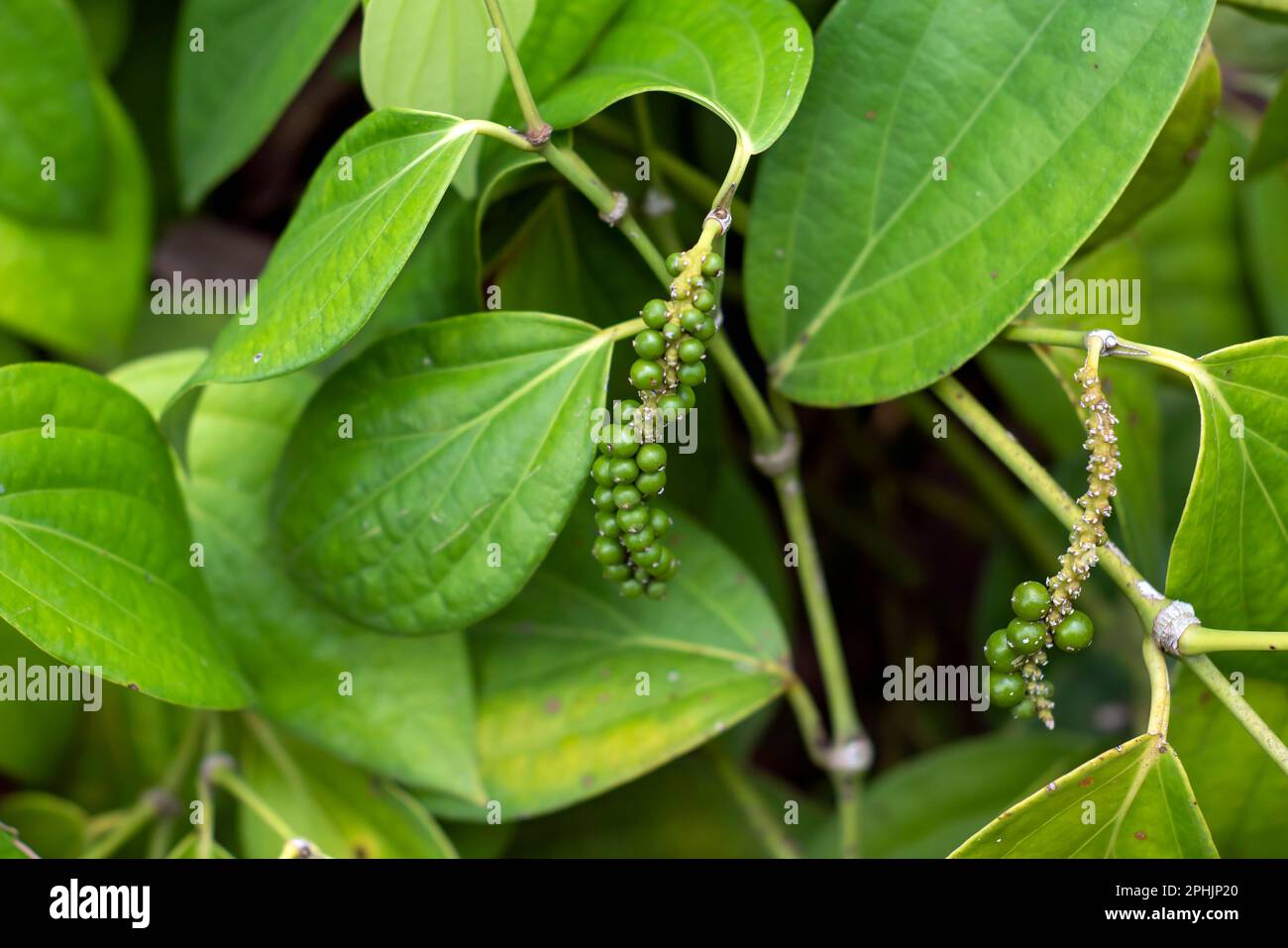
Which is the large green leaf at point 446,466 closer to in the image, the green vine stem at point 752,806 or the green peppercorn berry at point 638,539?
the green peppercorn berry at point 638,539

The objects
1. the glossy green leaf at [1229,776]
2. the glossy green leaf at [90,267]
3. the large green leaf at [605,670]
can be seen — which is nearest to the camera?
the glossy green leaf at [1229,776]

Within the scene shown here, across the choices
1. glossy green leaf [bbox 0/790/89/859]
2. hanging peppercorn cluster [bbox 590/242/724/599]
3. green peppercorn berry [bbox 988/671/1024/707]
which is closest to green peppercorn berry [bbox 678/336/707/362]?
hanging peppercorn cluster [bbox 590/242/724/599]

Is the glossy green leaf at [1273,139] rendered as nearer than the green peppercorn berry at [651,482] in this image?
No

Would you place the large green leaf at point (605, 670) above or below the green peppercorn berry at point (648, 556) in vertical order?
below

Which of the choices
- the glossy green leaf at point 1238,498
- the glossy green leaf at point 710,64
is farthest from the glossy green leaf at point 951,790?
the glossy green leaf at point 710,64

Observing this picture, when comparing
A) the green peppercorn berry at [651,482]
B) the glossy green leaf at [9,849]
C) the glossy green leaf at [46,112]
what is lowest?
Answer: the glossy green leaf at [9,849]
